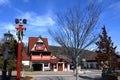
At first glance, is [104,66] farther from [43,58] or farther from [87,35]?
[43,58]

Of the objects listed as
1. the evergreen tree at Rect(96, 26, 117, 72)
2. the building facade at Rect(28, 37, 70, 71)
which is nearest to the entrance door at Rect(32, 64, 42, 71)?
the building facade at Rect(28, 37, 70, 71)

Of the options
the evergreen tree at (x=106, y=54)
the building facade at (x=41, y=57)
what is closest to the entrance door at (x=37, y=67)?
the building facade at (x=41, y=57)

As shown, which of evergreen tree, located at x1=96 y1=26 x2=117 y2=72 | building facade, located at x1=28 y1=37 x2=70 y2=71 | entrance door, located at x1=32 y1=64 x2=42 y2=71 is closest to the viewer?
evergreen tree, located at x1=96 y1=26 x2=117 y2=72

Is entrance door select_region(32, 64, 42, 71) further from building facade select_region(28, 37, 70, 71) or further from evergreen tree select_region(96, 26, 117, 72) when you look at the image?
evergreen tree select_region(96, 26, 117, 72)

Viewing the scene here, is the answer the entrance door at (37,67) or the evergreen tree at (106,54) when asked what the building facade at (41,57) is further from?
the evergreen tree at (106,54)

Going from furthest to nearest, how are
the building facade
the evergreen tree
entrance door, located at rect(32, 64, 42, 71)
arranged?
entrance door, located at rect(32, 64, 42, 71) → the building facade → the evergreen tree

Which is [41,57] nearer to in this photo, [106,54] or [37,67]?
[37,67]

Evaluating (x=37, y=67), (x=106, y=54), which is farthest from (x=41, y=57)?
(x=106, y=54)

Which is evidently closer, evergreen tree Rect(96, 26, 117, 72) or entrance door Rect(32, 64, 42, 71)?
evergreen tree Rect(96, 26, 117, 72)

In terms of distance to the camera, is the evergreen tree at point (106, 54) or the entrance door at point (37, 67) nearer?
the evergreen tree at point (106, 54)

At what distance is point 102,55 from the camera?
38.6 metres

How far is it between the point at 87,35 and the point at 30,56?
154 ft

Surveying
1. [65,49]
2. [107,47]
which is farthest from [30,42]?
[65,49]

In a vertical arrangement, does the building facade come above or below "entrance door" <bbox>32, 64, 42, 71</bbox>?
above
